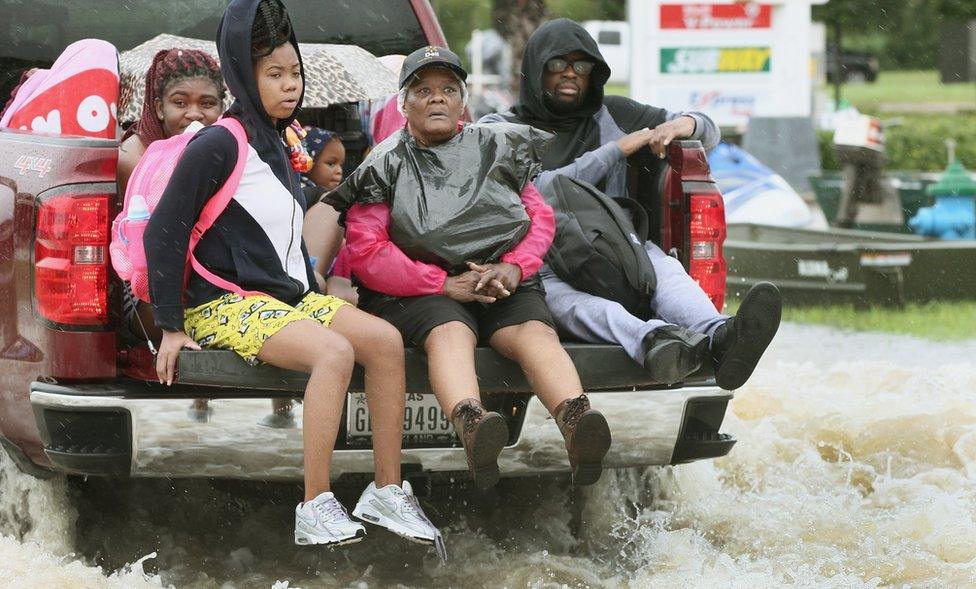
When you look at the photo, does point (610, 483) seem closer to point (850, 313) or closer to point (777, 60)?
point (850, 313)

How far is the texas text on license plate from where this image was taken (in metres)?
4.43

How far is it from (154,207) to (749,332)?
1805mm

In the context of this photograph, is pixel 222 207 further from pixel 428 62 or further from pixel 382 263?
pixel 428 62

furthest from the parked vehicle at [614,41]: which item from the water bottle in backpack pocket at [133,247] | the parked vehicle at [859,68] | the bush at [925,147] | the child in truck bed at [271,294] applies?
the water bottle in backpack pocket at [133,247]

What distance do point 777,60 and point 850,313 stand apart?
621 centimetres

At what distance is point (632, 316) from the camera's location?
461 cm

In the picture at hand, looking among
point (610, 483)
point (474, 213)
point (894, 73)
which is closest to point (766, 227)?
point (610, 483)

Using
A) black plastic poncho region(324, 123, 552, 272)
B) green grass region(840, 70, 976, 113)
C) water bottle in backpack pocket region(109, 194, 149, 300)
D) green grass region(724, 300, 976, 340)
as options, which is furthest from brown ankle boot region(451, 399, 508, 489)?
green grass region(840, 70, 976, 113)

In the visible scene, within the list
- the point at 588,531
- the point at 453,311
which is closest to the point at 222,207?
the point at 453,311

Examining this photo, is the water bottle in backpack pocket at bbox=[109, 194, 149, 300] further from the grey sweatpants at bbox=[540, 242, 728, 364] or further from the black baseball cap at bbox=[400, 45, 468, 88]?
the grey sweatpants at bbox=[540, 242, 728, 364]

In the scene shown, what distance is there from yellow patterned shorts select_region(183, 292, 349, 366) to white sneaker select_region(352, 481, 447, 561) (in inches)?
20.7

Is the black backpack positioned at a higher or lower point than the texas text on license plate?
Answer: higher

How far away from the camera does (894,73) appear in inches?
2266

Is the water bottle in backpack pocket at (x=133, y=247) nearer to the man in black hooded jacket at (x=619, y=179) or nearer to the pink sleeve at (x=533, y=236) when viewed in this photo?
the pink sleeve at (x=533, y=236)
